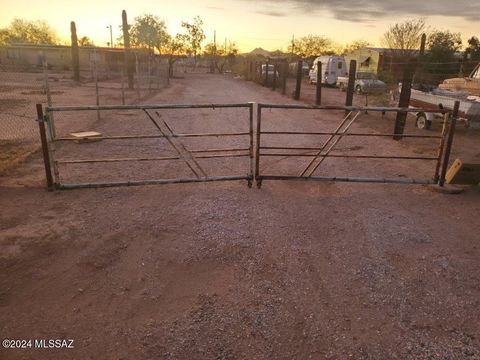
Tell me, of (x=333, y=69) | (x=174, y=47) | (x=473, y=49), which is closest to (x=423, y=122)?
(x=333, y=69)

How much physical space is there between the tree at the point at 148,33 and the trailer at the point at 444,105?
148 feet

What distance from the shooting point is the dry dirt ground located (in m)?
2.96

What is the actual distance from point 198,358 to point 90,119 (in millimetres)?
11747

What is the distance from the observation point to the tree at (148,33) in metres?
51.4

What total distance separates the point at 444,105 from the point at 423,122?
958 millimetres

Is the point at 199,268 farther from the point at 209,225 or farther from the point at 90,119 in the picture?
the point at 90,119

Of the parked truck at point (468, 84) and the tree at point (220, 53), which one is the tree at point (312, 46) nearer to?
the tree at point (220, 53)

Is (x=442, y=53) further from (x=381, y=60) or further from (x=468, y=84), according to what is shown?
(x=468, y=84)

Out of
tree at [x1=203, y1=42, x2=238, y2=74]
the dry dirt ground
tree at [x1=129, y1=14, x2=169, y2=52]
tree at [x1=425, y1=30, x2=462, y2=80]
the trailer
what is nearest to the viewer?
the dry dirt ground

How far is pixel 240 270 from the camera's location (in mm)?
3893

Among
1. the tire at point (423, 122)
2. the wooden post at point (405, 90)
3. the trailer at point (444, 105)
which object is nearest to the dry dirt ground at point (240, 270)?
the wooden post at point (405, 90)

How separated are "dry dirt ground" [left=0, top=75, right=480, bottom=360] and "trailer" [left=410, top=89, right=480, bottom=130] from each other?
20.6ft

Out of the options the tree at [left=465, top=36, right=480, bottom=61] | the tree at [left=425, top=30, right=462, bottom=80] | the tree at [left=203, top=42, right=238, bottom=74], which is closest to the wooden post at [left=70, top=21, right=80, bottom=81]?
the tree at [left=425, top=30, right=462, bottom=80]

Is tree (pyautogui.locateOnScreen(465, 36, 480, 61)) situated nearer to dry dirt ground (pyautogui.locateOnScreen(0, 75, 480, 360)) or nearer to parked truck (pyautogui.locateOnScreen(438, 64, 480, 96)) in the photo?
parked truck (pyautogui.locateOnScreen(438, 64, 480, 96))
